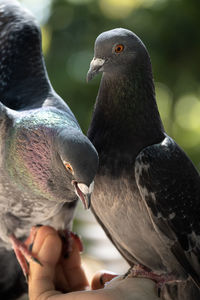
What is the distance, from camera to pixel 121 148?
51.2 inches

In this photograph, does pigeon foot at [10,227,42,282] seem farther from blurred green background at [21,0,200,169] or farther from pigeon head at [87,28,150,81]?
blurred green background at [21,0,200,169]

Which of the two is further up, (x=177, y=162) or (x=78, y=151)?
(x=78, y=151)

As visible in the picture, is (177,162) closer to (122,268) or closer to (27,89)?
(27,89)

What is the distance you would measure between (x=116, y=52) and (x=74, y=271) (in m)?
0.82

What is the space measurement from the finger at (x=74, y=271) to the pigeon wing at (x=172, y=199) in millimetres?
446

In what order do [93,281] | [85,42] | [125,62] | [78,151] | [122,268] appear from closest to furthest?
1. [78,151]
2. [125,62]
3. [93,281]
4. [122,268]
5. [85,42]

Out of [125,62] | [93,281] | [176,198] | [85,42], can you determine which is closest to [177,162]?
[176,198]

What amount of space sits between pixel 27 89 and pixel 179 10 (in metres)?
4.50

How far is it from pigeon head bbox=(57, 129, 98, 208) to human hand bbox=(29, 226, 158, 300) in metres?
0.32

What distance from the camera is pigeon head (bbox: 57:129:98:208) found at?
1079 millimetres

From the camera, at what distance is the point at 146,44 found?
544cm

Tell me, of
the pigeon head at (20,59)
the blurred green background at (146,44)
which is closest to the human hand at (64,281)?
the pigeon head at (20,59)

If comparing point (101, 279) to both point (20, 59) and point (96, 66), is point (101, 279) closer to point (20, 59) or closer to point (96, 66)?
point (96, 66)

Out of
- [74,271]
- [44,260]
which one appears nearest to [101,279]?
[74,271]
